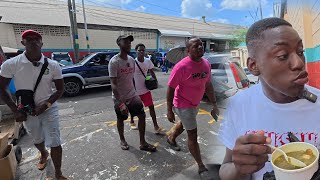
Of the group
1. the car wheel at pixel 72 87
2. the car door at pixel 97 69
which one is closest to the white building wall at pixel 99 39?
the car door at pixel 97 69

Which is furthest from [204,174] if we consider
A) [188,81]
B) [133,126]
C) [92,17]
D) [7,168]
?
[92,17]

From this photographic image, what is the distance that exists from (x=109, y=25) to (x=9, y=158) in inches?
848

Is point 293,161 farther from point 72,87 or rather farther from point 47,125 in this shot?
point 72,87

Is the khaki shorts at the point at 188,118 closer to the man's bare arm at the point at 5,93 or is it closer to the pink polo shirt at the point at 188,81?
the pink polo shirt at the point at 188,81

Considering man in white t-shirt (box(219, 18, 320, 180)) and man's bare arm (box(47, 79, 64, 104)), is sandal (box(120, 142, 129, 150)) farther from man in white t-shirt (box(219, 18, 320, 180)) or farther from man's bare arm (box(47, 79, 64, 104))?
man in white t-shirt (box(219, 18, 320, 180))

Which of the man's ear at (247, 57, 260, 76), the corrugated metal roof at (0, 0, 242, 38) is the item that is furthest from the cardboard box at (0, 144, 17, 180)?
the corrugated metal roof at (0, 0, 242, 38)

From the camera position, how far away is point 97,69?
31.0 feet

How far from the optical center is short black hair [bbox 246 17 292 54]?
115cm

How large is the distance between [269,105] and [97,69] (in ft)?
28.6

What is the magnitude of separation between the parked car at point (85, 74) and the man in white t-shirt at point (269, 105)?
27.2ft

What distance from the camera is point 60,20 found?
2150cm

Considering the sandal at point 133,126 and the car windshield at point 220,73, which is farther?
the car windshield at point 220,73

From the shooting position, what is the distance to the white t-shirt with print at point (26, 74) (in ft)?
9.77

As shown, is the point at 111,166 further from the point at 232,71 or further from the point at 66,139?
the point at 232,71
